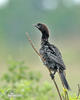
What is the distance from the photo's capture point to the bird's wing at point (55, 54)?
20.6 feet

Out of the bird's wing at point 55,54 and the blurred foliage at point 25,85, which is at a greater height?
the blurred foliage at point 25,85

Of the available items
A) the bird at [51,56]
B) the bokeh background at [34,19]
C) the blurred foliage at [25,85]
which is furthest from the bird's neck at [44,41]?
the bokeh background at [34,19]

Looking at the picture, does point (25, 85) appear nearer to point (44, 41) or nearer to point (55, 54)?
point (44, 41)

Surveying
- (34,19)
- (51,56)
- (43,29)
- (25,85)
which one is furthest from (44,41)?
(34,19)

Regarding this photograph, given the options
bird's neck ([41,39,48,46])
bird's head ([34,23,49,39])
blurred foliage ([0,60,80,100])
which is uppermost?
blurred foliage ([0,60,80,100])

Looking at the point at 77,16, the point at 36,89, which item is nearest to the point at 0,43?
the point at 77,16

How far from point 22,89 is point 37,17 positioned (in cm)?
3999

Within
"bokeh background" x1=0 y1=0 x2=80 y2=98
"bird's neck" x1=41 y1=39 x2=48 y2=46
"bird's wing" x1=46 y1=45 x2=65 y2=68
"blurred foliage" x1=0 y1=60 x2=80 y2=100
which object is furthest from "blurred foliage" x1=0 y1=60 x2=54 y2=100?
"bokeh background" x1=0 y1=0 x2=80 y2=98

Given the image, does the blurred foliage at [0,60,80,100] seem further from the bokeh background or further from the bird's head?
the bokeh background

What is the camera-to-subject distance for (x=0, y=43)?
40.7m

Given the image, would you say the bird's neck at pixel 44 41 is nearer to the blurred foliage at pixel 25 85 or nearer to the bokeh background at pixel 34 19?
the blurred foliage at pixel 25 85

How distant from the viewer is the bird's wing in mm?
6265

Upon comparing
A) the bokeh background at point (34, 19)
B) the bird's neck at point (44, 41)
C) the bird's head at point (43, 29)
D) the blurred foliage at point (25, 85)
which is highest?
the bokeh background at point (34, 19)

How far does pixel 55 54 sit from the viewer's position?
20.8ft
